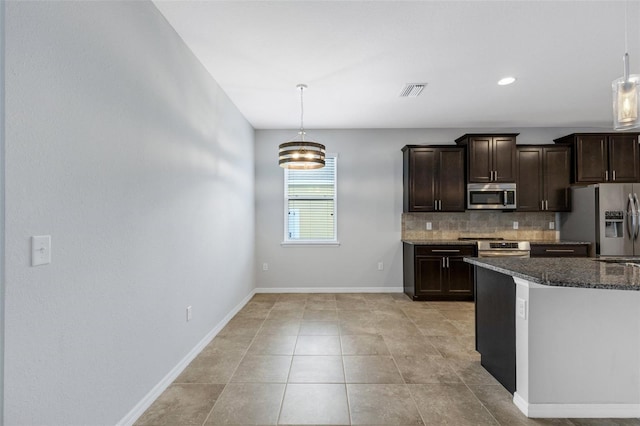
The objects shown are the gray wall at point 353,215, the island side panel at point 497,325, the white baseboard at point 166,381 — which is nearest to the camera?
the white baseboard at point 166,381

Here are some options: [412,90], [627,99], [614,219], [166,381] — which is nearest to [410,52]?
[412,90]

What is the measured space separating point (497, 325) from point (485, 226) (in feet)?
10.6

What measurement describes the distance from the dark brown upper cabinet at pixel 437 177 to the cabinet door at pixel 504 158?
500 mm

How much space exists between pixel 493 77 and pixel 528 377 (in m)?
2.90

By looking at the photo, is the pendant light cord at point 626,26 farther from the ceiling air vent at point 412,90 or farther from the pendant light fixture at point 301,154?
the pendant light fixture at point 301,154

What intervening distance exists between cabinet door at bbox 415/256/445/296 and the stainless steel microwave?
108 centimetres

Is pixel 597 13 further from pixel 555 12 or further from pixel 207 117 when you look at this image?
pixel 207 117

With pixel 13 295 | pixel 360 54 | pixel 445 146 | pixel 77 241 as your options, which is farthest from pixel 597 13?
pixel 13 295

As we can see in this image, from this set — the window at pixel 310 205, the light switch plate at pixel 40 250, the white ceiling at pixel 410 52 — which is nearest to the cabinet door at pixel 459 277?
the window at pixel 310 205

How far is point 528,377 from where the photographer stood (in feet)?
6.44

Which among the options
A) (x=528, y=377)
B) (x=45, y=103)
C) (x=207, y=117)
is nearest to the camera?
(x=45, y=103)

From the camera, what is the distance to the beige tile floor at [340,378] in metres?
1.97

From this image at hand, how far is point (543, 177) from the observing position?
489 cm

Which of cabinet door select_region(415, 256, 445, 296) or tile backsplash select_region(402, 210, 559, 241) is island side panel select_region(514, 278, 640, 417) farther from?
tile backsplash select_region(402, 210, 559, 241)
